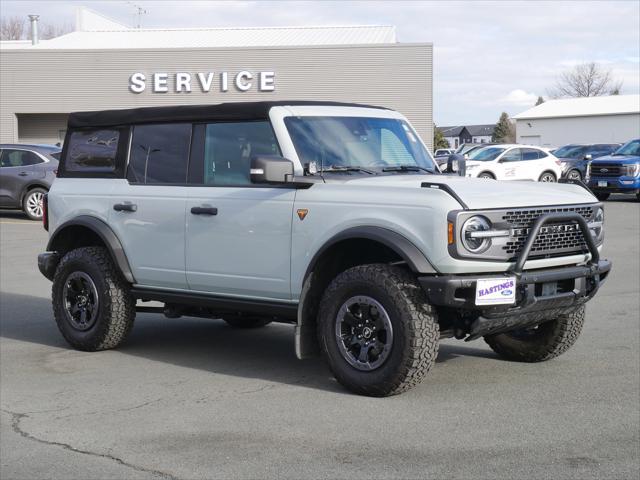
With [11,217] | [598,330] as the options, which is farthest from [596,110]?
[598,330]

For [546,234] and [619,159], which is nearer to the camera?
[546,234]

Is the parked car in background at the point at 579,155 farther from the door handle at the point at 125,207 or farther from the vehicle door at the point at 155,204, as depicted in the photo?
the door handle at the point at 125,207

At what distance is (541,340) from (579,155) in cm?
3331

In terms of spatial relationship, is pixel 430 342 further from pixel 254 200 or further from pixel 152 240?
pixel 152 240

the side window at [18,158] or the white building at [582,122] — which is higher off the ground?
the white building at [582,122]

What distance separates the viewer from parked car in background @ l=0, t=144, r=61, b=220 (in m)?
21.2

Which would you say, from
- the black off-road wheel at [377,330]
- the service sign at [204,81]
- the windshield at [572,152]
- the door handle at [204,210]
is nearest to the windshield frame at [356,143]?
the door handle at [204,210]

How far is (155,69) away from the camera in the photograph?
4434cm

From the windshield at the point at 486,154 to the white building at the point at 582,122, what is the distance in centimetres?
4324

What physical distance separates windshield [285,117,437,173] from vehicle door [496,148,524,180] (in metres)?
24.5

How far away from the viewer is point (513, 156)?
32500mm

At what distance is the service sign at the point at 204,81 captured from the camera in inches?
1735

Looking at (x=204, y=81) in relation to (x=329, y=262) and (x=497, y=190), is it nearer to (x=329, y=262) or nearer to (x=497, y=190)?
(x=329, y=262)

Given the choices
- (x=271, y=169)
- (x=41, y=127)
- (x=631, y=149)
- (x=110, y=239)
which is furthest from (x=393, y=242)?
(x=41, y=127)
